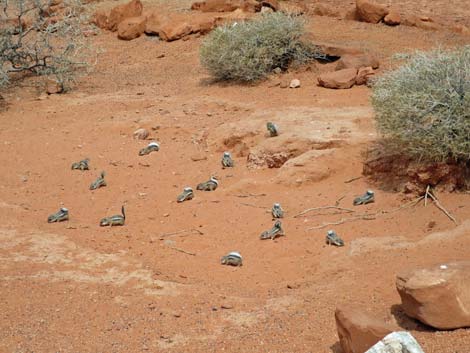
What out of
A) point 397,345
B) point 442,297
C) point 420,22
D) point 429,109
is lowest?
point 420,22

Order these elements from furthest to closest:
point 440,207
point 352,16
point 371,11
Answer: point 352,16, point 371,11, point 440,207

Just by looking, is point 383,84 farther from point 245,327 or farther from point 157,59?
point 157,59

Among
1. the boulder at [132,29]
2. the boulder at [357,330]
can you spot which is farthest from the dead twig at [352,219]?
the boulder at [132,29]

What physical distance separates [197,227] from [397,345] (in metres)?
3.87

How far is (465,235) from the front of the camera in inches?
227

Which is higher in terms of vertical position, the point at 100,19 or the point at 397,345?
the point at 397,345

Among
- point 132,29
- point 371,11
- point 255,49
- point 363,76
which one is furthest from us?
point 132,29

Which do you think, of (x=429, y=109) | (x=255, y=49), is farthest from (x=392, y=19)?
(x=429, y=109)

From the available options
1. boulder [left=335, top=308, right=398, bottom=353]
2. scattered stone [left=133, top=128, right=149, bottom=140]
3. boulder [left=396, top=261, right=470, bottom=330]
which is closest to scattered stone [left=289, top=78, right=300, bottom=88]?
scattered stone [left=133, top=128, right=149, bottom=140]

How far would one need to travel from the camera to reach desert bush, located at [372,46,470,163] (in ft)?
22.8

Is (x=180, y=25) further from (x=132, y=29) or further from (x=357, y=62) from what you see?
(x=357, y=62)

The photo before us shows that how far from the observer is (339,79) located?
1083cm

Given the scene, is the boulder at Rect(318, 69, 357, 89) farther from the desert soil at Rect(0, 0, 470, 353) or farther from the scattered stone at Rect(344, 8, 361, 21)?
the scattered stone at Rect(344, 8, 361, 21)

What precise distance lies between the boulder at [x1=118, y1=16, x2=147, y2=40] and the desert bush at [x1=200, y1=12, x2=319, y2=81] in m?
4.04
